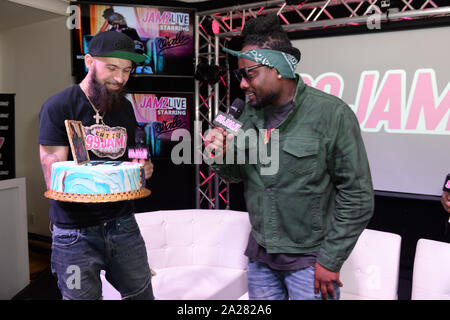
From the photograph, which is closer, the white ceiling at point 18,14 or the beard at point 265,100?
the beard at point 265,100

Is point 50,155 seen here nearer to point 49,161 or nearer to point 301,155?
point 49,161

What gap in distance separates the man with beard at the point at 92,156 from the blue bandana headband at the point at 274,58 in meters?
0.49

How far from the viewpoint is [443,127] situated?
3688 mm

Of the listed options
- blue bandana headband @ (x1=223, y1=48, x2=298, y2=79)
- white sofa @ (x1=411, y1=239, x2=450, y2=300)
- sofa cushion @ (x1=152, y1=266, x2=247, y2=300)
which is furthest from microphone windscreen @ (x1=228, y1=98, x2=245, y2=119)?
white sofa @ (x1=411, y1=239, x2=450, y2=300)

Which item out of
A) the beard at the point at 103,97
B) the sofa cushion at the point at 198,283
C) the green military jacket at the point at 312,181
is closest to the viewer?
the green military jacket at the point at 312,181

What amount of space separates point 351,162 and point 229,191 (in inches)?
162

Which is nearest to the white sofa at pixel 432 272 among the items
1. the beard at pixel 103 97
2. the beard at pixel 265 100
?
the beard at pixel 265 100

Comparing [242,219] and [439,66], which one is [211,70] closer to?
[242,219]

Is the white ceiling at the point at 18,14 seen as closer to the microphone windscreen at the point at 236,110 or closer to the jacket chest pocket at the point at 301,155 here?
the microphone windscreen at the point at 236,110

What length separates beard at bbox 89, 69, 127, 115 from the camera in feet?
4.91

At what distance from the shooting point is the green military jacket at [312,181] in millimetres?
1386

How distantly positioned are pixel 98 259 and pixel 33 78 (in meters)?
4.61

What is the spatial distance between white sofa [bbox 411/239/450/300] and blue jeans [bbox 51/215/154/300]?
1.73m
